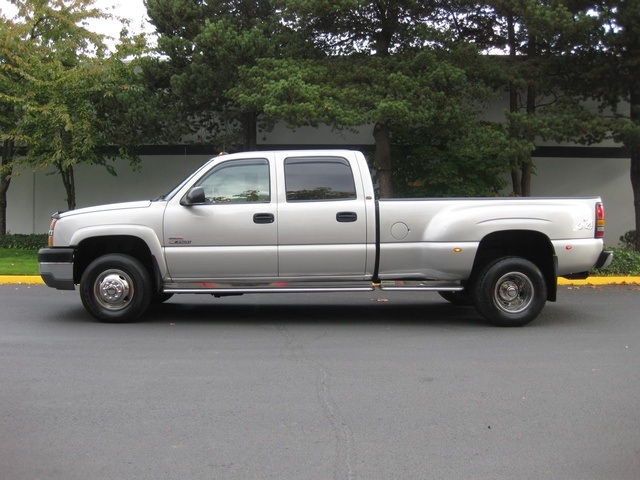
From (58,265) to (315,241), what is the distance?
3.10 m

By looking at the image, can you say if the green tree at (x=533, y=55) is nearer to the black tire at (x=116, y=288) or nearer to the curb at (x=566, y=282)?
the curb at (x=566, y=282)

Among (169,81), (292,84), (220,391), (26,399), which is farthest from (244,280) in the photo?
(169,81)

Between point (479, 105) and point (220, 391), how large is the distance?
51.7 ft

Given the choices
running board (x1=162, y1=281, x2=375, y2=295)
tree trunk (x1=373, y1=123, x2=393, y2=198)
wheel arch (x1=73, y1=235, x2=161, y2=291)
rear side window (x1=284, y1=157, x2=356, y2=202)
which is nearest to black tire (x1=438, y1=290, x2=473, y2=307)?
running board (x1=162, y1=281, x2=375, y2=295)

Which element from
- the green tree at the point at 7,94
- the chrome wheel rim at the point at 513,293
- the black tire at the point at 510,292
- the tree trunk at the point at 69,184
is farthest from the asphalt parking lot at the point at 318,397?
the tree trunk at the point at 69,184

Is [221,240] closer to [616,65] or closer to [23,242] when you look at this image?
[616,65]

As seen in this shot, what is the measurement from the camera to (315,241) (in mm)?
8461

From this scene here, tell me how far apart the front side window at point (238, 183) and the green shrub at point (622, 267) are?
775 centimetres

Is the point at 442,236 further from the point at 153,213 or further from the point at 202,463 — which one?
the point at 202,463

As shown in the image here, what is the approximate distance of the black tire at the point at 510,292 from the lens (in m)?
8.48

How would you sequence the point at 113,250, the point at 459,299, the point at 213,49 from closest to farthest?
the point at 113,250 < the point at 459,299 < the point at 213,49

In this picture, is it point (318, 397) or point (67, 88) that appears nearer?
point (318, 397)

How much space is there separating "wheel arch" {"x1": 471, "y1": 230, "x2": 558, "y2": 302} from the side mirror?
3.37 metres

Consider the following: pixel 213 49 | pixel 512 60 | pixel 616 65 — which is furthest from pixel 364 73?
pixel 616 65
